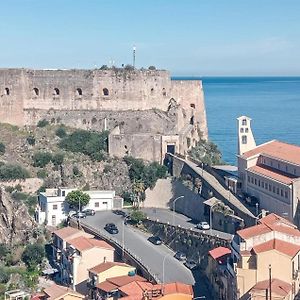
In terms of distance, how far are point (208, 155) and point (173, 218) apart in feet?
36.6

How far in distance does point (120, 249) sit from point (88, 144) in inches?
549

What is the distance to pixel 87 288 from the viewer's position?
3672cm

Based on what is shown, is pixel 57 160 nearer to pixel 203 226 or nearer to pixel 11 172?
pixel 11 172

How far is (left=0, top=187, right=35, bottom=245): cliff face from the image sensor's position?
Answer: 148ft

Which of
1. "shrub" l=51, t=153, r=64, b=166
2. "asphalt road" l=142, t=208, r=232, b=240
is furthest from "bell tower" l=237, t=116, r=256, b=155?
"shrub" l=51, t=153, r=64, b=166

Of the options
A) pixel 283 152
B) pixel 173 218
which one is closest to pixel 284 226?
pixel 283 152

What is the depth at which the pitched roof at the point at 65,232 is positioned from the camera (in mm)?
41094

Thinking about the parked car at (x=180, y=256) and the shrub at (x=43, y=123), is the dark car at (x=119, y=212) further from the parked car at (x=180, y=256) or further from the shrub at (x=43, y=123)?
the shrub at (x=43, y=123)

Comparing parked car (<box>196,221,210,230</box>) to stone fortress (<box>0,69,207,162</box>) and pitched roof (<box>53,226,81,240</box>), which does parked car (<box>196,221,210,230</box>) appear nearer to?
pitched roof (<box>53,226,81,240</box>)

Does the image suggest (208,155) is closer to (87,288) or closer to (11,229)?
(11,229)

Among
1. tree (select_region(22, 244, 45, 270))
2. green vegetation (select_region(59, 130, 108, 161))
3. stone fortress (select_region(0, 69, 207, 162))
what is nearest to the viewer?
tree (select_region(22, 244, 45, 270))

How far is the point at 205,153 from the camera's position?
178 ft

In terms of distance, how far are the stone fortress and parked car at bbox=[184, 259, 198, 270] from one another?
Result: 56.4ft

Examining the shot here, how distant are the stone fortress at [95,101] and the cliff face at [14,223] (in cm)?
994
